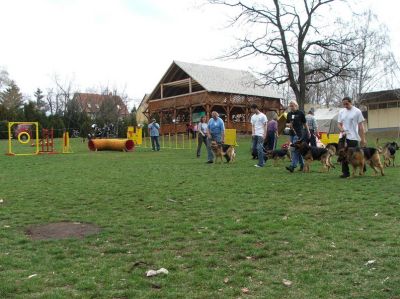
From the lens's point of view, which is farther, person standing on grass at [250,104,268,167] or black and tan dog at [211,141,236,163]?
black and tan dog at [211,141,236,163]

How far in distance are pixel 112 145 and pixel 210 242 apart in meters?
21.8

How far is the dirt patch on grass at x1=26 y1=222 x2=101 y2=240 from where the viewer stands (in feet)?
19.5

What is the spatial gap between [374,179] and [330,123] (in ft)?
81.2

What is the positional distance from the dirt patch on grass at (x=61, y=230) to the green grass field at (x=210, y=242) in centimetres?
15

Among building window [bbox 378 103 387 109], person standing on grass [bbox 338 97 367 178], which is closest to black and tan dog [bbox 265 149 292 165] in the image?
person standing on grass [bbox 338 97 367 178]

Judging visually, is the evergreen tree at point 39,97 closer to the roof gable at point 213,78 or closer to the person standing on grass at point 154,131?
the roof gable at point 213,78

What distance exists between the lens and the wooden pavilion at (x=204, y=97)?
135 ft

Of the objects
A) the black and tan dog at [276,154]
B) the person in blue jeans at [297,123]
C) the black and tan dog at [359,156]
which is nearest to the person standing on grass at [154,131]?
the black and tan dog at [276,154]

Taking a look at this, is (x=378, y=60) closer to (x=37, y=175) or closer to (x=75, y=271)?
(x=37, y=175)

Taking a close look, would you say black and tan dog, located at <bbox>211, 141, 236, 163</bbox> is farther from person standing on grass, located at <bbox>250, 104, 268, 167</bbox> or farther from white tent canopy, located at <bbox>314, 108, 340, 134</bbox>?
white tent canopy, located at <bbox>314, 108, 340, 134</bbox>

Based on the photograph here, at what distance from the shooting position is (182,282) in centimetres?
418

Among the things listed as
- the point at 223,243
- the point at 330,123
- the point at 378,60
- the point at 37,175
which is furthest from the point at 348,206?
the point at 378,60

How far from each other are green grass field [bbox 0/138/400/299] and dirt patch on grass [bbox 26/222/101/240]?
0.48 ft

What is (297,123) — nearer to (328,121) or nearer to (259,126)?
(259,126)
